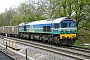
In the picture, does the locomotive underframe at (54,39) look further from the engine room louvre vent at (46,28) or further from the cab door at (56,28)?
the engine room louvre vent at (46,28)

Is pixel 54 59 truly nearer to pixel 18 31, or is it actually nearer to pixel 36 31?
pixel 36 31

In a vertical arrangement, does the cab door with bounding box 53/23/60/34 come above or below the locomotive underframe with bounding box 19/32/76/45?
above

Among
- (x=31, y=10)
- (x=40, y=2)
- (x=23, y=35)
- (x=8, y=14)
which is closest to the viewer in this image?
(x=23, y=35)

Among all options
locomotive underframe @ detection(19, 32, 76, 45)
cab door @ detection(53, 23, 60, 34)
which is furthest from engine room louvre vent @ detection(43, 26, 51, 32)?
cab door @ detection(53, 23, 60, 34)

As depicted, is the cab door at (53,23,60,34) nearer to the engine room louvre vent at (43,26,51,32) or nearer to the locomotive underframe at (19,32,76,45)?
the locomotive underframe at (19,32,76,45)

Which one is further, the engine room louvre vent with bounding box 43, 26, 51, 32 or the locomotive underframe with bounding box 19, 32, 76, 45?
the engine room louvre vent with bounding box 43, 26, 51, 32

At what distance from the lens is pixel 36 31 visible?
25.5m

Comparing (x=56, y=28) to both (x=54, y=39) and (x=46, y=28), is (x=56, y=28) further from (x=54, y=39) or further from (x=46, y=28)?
(x=46, y=28)

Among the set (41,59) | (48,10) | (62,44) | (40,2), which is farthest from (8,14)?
(41,59)

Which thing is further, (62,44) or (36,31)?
(36,31)

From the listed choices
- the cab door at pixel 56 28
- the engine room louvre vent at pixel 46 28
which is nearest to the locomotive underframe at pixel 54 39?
the cab door at pixel 56 28

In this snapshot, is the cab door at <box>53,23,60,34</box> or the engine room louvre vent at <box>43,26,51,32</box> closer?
the cab door at <box>53,23,60,34</box>

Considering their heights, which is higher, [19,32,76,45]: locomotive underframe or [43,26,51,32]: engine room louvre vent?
[43,26,51,32]: engine room louvre vent

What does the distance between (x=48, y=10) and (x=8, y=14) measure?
37.9 meters
